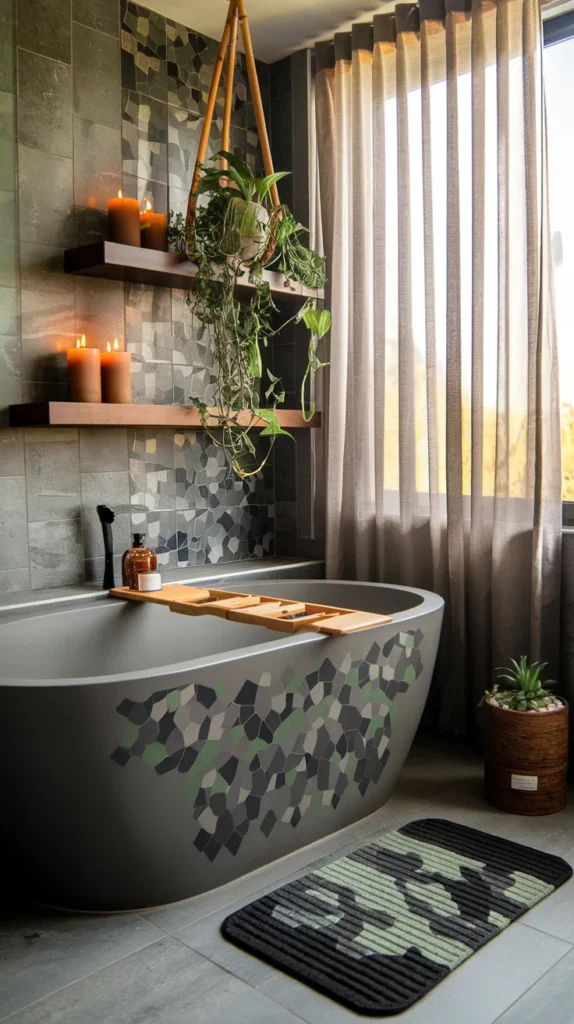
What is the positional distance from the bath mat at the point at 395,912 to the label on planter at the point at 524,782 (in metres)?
0.22

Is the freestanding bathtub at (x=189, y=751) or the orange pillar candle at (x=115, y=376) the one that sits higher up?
the orange pillar candle at (x=115, y=376)

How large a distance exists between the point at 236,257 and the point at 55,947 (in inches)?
87.8

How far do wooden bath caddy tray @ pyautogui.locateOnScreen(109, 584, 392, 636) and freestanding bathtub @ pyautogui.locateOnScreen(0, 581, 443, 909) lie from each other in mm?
58

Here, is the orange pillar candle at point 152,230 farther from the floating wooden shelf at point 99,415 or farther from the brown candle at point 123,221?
the floating wooden shelf at point 99,415

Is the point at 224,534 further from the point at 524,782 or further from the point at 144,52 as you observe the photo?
the point at 144,52

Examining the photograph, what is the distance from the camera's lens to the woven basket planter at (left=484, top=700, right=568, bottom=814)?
2639 millimetres

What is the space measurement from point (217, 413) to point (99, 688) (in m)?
1.64

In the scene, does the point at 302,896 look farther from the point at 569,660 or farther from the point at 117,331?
the point at 117,331

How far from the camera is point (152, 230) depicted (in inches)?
122

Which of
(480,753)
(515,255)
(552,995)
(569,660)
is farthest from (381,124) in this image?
(552,995)

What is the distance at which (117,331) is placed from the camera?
3207 mm

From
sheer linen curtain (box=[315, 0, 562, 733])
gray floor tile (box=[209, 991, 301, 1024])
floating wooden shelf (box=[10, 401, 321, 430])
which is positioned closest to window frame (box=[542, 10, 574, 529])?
sheer linen curtain (box=[315, 0, 562, 733])

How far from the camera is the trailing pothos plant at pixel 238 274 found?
3.06 meters

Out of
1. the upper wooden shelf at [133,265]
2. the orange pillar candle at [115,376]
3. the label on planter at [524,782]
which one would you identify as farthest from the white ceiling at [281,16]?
the label on planter at [524,782]
